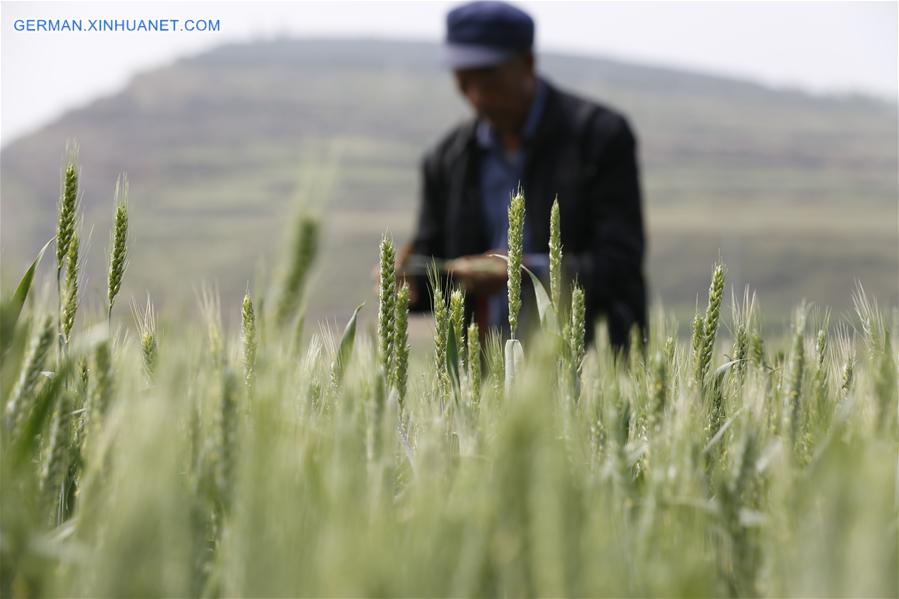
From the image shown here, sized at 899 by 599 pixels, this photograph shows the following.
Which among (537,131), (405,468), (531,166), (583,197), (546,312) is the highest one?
(537,131)

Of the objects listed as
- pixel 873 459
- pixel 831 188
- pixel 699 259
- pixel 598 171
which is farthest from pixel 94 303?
pixel 831 188

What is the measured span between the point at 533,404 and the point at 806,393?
0.38m

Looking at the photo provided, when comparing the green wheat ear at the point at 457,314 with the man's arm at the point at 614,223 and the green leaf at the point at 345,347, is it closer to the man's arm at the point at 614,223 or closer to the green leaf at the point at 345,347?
the green leaf at the point at 345,347

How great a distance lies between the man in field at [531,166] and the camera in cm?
324

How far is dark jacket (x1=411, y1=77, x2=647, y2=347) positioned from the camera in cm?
321

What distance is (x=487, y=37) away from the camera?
3344 millimetres

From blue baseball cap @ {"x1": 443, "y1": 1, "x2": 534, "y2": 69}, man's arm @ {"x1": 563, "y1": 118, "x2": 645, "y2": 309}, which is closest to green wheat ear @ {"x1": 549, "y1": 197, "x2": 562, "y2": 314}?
man's arm @ {"x1": 563, "y1": 118, "x2": 645, "y2": 309}

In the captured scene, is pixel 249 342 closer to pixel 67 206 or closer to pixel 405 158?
pixel 67 206

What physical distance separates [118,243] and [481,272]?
52.0 inches

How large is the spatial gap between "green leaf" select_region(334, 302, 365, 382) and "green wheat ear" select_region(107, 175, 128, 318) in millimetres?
192

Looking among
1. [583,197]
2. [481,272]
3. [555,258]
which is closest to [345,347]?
[555,258]

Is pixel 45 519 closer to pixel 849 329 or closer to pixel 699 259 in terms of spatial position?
pixel 849 329

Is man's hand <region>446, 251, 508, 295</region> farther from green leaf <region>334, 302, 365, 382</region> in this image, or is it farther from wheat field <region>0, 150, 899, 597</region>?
wheat field <region>0, 150, 899, 597</region>

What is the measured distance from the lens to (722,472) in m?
0.72
